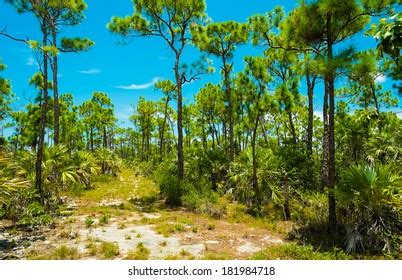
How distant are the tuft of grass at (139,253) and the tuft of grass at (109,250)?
337 mm

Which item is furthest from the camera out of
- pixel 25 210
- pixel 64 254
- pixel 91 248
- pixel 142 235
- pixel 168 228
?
pixel 25 210

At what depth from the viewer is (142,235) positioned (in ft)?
33.9

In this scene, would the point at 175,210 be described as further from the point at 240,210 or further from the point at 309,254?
the point at 309,254

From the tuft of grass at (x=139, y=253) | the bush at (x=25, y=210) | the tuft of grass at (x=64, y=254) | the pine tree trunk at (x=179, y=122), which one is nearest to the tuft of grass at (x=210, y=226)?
the tuft of grass at (x=139, y=253)

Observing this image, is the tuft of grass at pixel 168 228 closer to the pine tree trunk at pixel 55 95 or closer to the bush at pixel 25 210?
the bush at pixel 25 210

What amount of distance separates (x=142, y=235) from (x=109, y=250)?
2149 millimetres

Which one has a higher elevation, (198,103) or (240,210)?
(198,103)

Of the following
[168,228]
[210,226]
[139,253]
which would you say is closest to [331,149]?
[210,226]

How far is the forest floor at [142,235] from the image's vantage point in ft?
27.2

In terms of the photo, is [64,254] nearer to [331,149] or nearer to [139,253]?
[139,253]

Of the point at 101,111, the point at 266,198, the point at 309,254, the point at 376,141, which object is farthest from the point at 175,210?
the point at 101,111

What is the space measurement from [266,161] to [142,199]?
6.52 m

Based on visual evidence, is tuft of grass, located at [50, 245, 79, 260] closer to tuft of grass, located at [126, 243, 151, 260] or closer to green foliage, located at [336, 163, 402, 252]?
tuft of grass, located at [126, 243, 151, 260]
